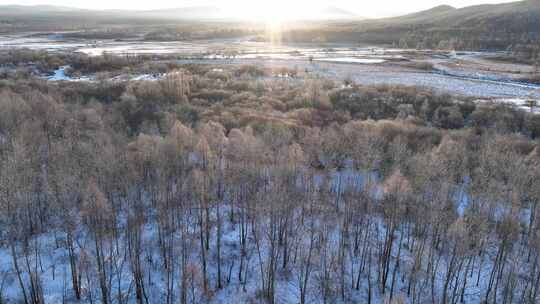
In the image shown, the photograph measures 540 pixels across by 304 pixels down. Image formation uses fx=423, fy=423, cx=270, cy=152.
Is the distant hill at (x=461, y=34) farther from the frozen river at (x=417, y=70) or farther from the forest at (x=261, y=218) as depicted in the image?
the forest at (x=261, y=218)

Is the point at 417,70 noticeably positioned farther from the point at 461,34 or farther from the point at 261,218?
the point at 461,34

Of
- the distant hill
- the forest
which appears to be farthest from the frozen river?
the forest

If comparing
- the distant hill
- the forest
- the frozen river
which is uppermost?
the distant hill

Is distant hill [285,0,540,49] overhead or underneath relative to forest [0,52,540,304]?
overhead

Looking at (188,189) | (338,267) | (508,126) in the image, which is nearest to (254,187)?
(188,189)

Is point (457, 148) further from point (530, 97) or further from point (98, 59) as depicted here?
point (98, 59)

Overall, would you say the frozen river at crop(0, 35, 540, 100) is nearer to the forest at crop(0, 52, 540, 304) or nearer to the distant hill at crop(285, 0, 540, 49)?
the distant hill at crop(285, 0, 540, 49)

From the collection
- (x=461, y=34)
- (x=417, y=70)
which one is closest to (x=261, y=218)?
(x=417, y=70)

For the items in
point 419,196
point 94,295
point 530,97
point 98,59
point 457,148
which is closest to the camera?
point 94,295

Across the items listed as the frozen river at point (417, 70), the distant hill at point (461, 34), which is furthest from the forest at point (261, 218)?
the distant hill at point (461, 34)
